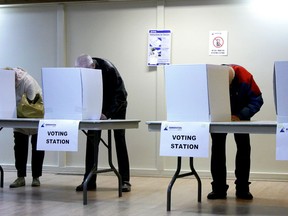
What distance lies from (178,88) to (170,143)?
1.29 feet

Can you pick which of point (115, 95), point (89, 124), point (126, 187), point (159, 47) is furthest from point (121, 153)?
point (159, 47)

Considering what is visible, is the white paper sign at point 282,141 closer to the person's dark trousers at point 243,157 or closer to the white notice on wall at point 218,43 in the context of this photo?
the person's dark trousers at point 243,157

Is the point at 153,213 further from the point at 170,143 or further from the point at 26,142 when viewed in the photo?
the point at 26,142

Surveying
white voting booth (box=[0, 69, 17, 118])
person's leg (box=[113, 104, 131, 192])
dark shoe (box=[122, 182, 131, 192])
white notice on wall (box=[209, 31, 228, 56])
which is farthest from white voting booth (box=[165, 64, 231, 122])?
white notice on wall (box=[209, 31, 228, 56])

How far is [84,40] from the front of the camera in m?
6.46

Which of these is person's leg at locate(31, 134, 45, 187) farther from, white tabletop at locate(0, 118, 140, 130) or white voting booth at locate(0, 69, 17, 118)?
white tabletop at locate(0, 118, 140, 130)

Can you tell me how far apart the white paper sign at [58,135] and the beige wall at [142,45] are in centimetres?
209

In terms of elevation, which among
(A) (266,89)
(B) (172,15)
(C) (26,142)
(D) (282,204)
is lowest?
(D) (282,204)

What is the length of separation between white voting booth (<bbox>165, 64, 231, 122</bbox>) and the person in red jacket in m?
0.49

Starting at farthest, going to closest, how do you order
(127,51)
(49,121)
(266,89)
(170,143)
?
(127,51), (266,89), (49,121), (170,143)

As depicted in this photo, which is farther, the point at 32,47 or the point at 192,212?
the point at 32,47

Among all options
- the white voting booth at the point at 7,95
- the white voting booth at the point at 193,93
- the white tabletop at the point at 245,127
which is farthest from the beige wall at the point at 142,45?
the white tabletop at the point at 245,127

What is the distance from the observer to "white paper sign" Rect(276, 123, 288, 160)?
366 cm

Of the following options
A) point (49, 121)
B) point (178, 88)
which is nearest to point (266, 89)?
point (178, 88)
